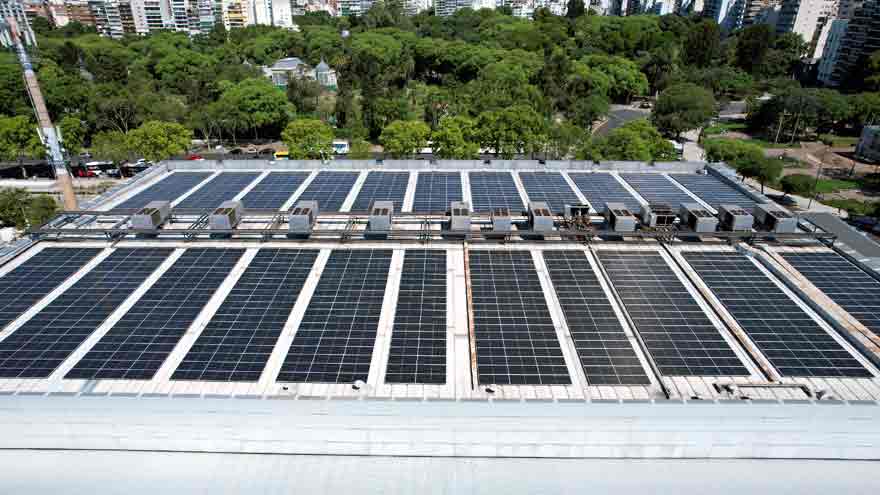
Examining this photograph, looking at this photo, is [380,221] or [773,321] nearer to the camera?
[773,321]

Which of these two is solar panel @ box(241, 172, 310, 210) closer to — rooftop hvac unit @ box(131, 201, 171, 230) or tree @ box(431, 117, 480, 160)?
rooftop hvac unit @ box(131, 201, 171, 230)

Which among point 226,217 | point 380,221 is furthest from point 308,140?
point 380,221

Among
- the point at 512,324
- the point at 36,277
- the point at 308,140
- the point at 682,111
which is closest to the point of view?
the point at 512,324

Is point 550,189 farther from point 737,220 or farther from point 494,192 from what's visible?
point 737,220

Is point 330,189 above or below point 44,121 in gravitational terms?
below

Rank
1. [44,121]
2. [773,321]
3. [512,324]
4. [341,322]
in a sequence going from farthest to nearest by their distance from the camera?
[44,121]
[773,321]
[341,322]
[512,324]

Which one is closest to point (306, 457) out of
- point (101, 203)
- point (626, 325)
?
point (626, 325)
